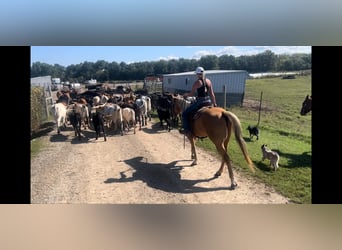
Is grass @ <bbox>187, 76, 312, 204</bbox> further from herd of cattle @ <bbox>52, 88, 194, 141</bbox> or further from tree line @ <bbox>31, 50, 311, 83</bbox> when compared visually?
herd of cattle @ <bbox>52, 88, 194, 141</bbox>

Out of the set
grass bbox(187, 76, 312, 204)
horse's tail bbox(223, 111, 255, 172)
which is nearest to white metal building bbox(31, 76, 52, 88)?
grass bbox(187, 76, 312, 204)

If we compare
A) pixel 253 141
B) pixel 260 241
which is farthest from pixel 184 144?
pixel 260 241

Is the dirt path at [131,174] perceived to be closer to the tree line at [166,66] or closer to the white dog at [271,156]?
the white dog at [271,156]

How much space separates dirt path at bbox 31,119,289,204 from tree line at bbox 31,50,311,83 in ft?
2.18

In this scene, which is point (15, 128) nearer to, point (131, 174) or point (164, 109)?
point (131, 174)

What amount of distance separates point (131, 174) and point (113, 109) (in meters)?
0.83

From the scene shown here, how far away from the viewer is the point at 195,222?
3.35m

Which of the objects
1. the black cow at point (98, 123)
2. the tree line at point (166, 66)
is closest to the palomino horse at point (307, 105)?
the tree line at point (166, 66)

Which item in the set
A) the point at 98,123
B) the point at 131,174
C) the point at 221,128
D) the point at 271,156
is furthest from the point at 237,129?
the point at 98,123

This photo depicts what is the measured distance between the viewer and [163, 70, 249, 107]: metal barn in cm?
367

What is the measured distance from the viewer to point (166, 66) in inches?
144

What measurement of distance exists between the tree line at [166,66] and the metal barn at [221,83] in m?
0.06

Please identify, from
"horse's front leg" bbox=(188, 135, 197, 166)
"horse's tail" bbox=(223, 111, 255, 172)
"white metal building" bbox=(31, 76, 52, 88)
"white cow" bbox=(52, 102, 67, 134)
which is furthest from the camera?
"white cow" bbox=(52, 102, 67, 134)
